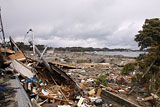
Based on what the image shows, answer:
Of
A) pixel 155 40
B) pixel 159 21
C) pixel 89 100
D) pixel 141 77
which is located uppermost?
pixel 159 21

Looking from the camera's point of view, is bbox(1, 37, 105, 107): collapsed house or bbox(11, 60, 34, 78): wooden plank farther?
bbox(11, 60, 34, 78): wooden plank

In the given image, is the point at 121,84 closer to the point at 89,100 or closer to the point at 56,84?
the point at 89,100

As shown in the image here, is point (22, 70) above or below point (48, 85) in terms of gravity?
above

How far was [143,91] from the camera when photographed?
5.59 m

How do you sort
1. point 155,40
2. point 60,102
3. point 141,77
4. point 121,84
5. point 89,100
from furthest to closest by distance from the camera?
1. point 155,40
2. point 121,84
3. point 141,77
4. point 89,100
5. point 60,102

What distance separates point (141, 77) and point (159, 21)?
5635mm

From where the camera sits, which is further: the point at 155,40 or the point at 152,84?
the point at 155,40

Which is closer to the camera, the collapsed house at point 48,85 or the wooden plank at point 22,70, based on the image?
the collapsed house at point 48,85

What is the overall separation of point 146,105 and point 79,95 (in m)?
2.93

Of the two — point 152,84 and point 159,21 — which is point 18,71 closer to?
point 152,84

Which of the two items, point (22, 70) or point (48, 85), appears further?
point (48, 85)

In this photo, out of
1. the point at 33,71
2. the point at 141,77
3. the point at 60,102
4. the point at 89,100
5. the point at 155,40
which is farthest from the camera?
the point at 155,40

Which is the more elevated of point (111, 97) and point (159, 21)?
point (159, 21)

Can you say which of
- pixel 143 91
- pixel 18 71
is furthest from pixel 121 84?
pixel 18 71
